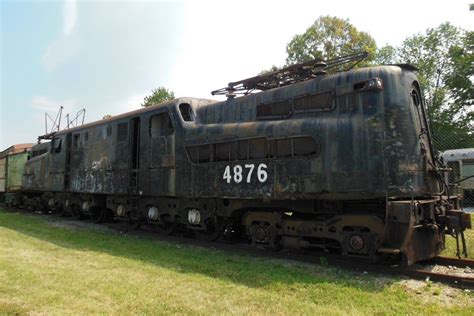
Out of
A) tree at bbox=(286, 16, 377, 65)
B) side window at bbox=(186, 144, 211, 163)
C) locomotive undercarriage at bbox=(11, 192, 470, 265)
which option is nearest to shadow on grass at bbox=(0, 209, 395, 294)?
locomotive undercarriage at bbox=(11, 192, 470, 265)

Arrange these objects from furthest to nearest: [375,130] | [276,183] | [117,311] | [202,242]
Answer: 1. [202,242]
2. [276,183]
3. [375,130]
4. [117,311]

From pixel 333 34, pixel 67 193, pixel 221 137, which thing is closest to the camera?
pixel 221 137

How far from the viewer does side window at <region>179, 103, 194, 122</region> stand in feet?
34.9

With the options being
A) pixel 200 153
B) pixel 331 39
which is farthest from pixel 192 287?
pixel 331 39

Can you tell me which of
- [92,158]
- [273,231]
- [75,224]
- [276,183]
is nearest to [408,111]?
[276,183]

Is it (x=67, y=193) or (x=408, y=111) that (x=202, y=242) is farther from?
(x=67, y=193)

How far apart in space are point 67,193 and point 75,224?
2.23 metres

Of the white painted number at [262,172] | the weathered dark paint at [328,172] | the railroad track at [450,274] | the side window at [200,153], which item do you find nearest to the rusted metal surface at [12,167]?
the weathered dark paint at [328,172]

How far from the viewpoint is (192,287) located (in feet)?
20.0

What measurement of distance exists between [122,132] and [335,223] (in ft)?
25.3

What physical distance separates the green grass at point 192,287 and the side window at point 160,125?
3347 millimetres

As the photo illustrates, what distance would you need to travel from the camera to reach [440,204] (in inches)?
299

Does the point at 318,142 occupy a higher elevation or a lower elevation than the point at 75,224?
higher

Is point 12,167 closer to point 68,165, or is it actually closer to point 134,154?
point 68,165
